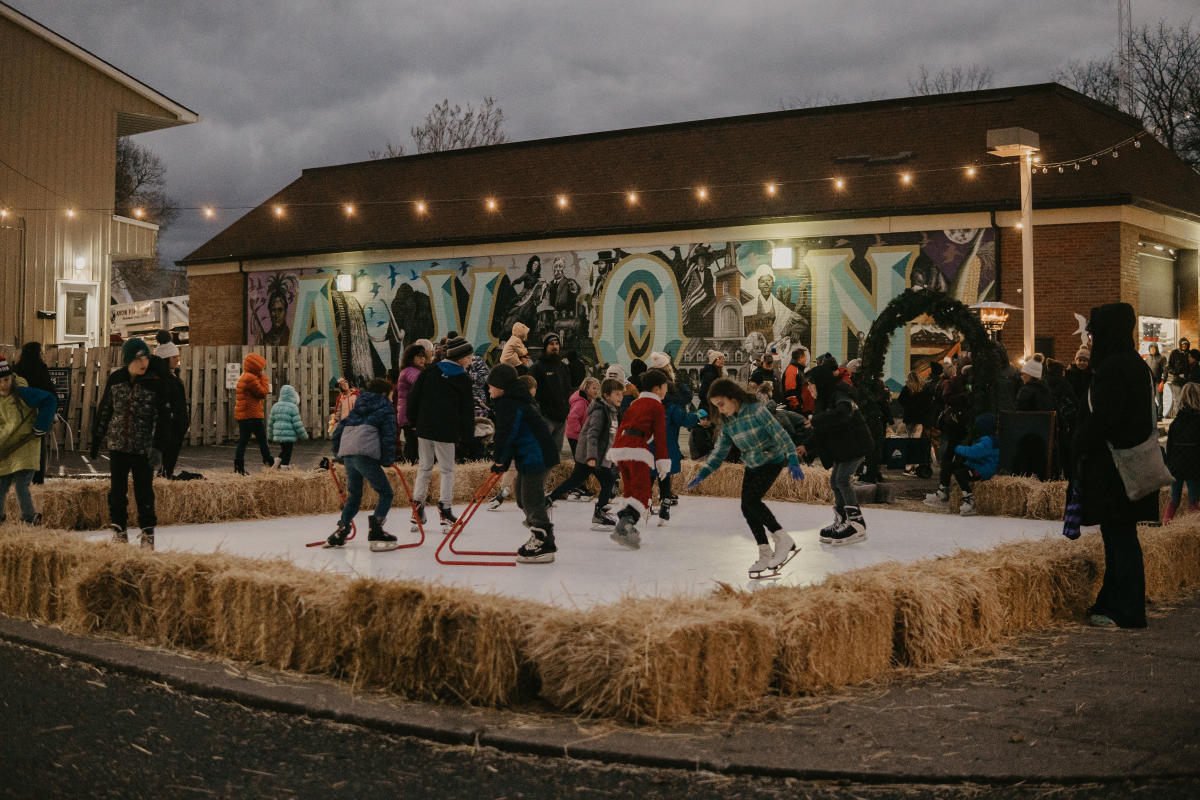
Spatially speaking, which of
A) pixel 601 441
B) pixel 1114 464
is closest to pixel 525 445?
pixel 601 441

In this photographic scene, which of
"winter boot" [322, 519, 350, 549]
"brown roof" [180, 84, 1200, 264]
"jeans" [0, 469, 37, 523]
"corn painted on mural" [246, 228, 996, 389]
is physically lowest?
"winter boot" [322, 519, 350, 549]

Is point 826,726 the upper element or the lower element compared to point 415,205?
lower

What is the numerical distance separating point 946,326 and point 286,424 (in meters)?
8.87

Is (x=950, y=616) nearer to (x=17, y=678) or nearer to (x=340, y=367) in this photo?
(x=17, y=678)

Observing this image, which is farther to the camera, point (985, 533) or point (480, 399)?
point (480, 399)

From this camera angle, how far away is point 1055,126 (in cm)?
2314

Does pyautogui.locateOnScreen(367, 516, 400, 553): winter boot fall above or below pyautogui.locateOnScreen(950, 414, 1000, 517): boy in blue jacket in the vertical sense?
below

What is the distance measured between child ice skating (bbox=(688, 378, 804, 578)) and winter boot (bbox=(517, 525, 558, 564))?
129 centimetres

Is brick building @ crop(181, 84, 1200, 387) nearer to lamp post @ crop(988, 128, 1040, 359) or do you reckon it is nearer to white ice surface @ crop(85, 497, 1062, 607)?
lamp post @ crop(988, 128, 1040, 359)

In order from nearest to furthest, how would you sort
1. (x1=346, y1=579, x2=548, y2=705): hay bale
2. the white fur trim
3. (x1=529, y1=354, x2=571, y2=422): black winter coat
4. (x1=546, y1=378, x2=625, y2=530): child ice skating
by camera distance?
(x1=346, y1=579, x2=548, y2=705): hay bale → the white fur trim → (x1=546, y1=378, x2=625, y2=530): child ice skating → (x1=529, y1=354, x2=571, y2=422): black winter coat

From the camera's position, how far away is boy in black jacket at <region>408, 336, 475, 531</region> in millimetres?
10836

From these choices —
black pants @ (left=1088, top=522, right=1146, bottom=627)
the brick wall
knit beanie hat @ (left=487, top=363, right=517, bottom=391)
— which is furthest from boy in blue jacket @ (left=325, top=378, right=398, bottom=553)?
the brick wall

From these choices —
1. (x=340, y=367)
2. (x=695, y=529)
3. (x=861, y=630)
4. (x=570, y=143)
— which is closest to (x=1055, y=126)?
(x=570, y=143)

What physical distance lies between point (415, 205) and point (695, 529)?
20.3 meters
